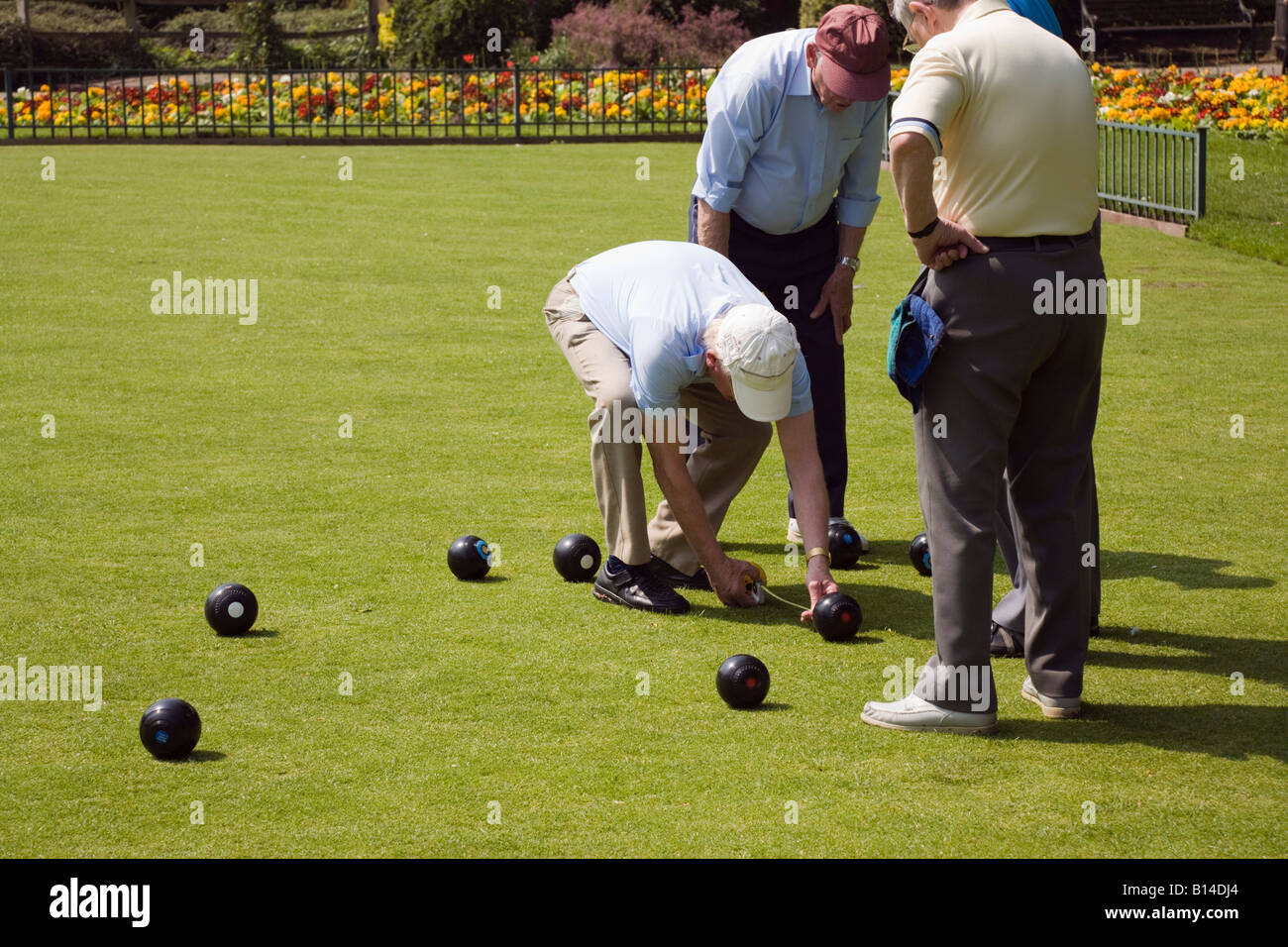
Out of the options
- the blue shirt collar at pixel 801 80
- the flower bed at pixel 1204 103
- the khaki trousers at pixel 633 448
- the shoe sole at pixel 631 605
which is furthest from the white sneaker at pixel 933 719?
the flower bed at pixel 1204 103

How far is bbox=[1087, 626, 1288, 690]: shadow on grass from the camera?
5668 mm

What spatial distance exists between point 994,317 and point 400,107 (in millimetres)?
23734

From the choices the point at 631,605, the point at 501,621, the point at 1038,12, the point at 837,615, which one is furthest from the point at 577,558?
the point at 1038,12

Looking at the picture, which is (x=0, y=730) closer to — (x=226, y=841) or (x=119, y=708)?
(x=119, y=708)

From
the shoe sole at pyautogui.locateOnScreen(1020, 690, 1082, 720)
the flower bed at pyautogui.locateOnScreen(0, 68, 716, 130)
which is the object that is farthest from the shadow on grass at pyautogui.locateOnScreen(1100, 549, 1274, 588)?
the flower bed at pyautogui.locateOnScreen(0, 68, 716, 130)

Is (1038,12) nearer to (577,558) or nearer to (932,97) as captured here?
(932,97)

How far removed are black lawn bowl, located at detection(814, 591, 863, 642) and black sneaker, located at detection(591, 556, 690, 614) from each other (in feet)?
2.20

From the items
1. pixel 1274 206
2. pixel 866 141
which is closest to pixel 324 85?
pixel 1274 206

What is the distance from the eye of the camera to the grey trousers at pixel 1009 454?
4785 mm

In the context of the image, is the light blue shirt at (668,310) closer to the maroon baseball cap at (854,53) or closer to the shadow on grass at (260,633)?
the maroon baseball cap at (854,53)

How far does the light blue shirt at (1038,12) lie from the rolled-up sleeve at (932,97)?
87cm

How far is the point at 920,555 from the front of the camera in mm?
6875
